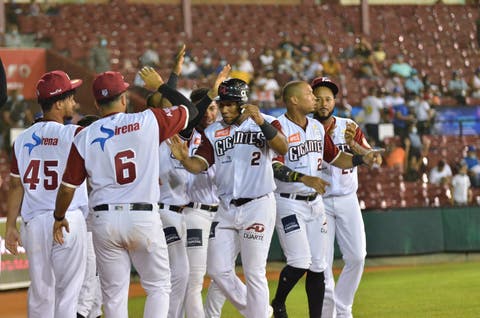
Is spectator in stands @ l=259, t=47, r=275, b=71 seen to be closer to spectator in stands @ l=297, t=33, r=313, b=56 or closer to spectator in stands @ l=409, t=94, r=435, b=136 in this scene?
spectator in stands @ l=297, t=33, r=313, b=56

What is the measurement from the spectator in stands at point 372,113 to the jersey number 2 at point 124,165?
16.2 metres

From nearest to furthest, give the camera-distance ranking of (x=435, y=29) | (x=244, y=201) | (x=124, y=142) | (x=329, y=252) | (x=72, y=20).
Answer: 1. (x=124, y=142)
2. (x=244, y=201)
3. (x=329, y=252)
4. (x=72, y=20)
5. (x=435, y=29)

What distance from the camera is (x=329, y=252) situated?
391 inches

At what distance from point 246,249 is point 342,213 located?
1543 millimetres

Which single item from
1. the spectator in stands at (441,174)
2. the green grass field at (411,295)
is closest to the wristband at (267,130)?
the green grass field at (411,295)

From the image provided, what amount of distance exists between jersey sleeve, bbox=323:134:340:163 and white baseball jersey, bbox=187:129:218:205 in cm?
111

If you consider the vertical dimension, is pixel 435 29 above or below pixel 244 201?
above

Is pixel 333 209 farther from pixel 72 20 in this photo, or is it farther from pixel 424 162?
pixel 72 20

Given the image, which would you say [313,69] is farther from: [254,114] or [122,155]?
[122,155]

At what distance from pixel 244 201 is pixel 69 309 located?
5.93 feet

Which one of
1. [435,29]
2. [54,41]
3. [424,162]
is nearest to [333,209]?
[424,162]

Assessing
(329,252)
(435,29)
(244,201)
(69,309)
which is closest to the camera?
(69,309)

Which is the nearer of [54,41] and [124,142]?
[124,142]

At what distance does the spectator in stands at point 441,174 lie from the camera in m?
22.7
